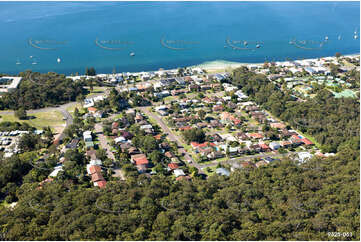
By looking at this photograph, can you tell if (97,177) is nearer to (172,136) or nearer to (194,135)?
(172,136)

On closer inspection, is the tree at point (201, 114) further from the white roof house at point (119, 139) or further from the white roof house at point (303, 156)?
the white roof house at point (303, 156)

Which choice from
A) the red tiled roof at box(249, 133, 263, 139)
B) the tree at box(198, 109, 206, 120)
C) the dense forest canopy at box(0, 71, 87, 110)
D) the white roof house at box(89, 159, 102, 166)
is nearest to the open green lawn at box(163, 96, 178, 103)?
the tree at box(198, 109, 206, 120)

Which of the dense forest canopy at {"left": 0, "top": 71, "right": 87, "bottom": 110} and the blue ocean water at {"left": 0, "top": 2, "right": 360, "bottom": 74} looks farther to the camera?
the blue ocean water at {"left": 0, "top": 2, "right": 360, "bottom": 74}

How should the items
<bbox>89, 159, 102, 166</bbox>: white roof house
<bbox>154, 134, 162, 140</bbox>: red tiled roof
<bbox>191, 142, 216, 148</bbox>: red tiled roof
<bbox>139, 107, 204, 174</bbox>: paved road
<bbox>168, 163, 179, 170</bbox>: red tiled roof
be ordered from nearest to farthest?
<bbox>89, 159, 102, 166</bbox>: white roof house, <bbox>168, 163, 179, 170</bbox>: red tiled roof, <bbox>139, 107, 204, 174</bbox>: paved road, <bbox>191, 142, 216, 148</bbox>: red tiled roof, <bbox>154, 134, 162, 140</bbox>: red tiled roof

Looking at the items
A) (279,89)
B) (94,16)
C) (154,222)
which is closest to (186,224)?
(154,222)

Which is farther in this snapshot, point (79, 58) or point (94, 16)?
point (94, 16)

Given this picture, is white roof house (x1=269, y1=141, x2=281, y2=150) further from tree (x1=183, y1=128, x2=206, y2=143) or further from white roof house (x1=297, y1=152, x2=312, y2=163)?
tree (x1=183, y1=128, x2=206, y2=143)

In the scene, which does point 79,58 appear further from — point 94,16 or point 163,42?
point 94,16
